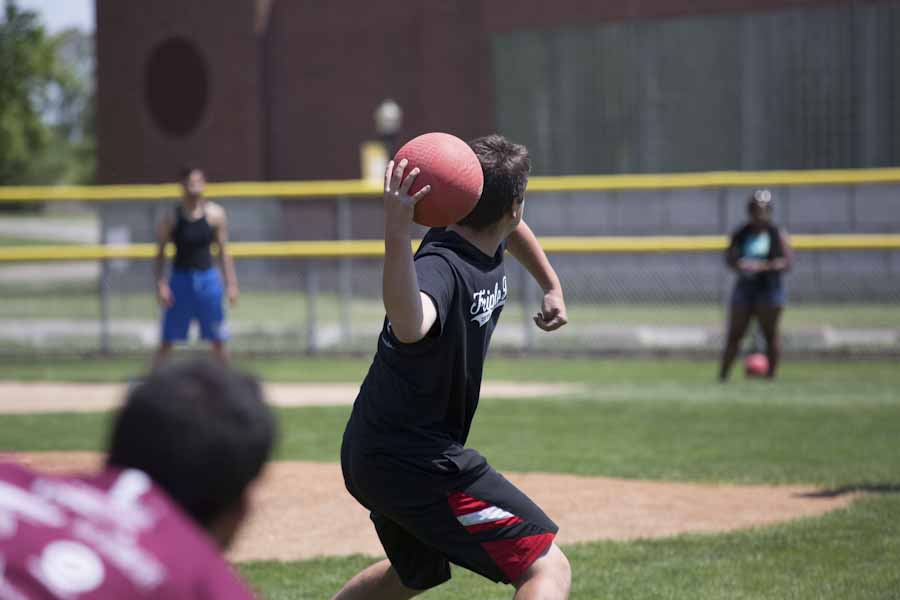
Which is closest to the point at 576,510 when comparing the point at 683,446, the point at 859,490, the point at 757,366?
the point at 859,490

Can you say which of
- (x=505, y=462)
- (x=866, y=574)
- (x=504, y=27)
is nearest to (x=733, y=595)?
(x=866, y=574)

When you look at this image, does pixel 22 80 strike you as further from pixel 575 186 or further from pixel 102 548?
pixel 102 548

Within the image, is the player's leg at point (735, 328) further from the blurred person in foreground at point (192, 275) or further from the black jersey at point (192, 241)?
the black jersey at point (192, 241)

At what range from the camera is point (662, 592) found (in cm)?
589

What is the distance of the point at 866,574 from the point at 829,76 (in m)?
22.6

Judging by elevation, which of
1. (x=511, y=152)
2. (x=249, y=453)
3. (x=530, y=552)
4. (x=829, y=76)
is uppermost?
(x=829, y=76)

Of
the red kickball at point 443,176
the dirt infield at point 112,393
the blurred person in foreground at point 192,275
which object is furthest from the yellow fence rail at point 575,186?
the red kickball at point 443,176

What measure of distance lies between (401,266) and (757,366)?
1155cm

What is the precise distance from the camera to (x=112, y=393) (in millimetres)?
14266

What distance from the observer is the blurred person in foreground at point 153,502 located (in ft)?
6.00

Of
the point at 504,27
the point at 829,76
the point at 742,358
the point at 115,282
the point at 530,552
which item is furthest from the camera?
the point at 504,27

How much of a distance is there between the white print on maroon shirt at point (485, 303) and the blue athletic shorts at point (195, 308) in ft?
31.1

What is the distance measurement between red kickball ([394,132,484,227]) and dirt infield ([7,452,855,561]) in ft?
10.6

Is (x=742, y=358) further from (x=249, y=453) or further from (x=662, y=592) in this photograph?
(x=249, y=453)
